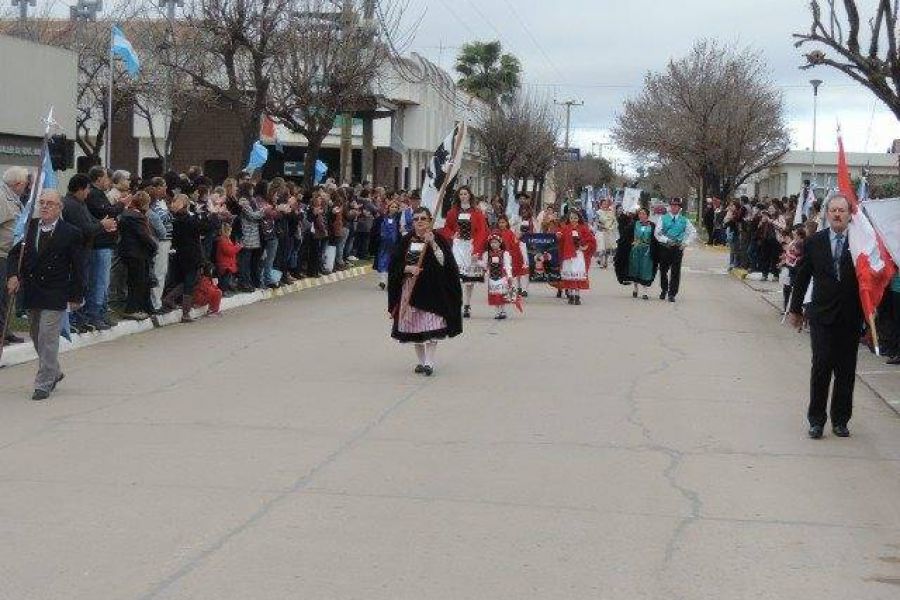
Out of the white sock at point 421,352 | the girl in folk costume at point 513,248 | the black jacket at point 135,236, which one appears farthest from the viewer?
the girl in folk costume at point 513,248

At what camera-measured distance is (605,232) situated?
3672 centimetres

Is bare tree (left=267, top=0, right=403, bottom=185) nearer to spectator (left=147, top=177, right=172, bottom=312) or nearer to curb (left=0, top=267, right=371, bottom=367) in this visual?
curb (left=0, top=267, right=371, bottom=367)

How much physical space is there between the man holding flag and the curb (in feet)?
24.6

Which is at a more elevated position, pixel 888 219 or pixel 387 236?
pixel 888 219

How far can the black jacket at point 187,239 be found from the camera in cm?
1753

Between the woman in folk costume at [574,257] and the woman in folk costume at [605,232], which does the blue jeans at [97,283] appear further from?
the woman in folk costume at [605,232]

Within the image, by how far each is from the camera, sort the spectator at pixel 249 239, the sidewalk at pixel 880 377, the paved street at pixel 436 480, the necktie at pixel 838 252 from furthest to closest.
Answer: the spectator at pixel 249 239 < the sidewalk at pixel 880 377 < the necktie at pixel 838 252 < the paved street at pixel 436 480

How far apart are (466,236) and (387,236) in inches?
200

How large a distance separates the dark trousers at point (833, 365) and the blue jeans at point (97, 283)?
814 cm

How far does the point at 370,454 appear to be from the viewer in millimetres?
8930

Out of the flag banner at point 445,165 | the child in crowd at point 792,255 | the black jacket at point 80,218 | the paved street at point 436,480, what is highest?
the flag banner at point 445,165

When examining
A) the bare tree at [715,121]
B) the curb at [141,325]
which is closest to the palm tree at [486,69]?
the bare tree at [715,121]

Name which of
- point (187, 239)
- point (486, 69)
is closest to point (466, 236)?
point (187, 239)

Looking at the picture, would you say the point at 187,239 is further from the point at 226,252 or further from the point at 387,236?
the point at 387,236
